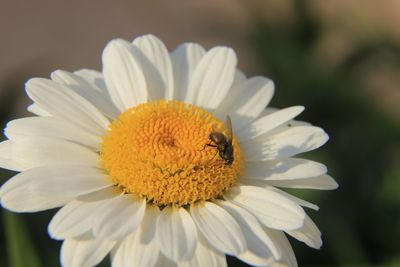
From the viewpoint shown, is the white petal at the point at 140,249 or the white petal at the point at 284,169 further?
the white petal at the point at 284,169

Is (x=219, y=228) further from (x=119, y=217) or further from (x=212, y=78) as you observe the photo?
(x=212, y=78)

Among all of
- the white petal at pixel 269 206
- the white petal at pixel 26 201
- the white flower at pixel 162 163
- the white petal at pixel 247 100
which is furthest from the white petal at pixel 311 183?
the white petal at pixel 26 201

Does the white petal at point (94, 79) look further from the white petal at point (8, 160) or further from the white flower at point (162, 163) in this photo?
the white petal at point (8, 160)

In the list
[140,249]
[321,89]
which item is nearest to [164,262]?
[140,249]

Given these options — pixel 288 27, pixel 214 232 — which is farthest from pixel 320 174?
pixel 288 27

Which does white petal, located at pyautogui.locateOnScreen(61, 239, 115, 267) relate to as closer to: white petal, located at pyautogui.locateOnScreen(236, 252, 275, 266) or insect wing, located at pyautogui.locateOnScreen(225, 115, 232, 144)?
white petal, located at pyautogui.locateOnScreen(236, 252, 275, 266)

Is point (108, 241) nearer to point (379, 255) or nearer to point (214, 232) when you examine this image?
point (214, 232)

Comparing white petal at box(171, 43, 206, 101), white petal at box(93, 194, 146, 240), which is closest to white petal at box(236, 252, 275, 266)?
white petal at box(93, 194, 146, 240)
